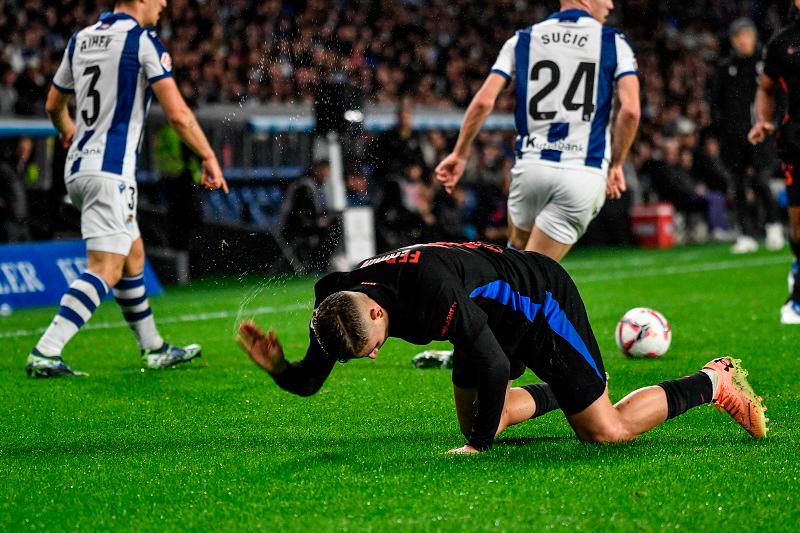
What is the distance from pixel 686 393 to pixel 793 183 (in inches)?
149

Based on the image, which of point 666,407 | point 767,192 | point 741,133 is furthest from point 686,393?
point 767,192

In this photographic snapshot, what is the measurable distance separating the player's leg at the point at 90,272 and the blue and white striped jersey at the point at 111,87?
13 centimetres

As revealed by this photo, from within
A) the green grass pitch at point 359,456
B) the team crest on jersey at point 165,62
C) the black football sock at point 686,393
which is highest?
the team crest on jersey at point 165,62

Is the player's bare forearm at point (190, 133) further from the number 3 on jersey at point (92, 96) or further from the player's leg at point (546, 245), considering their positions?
the player's leg at point (546, 245)

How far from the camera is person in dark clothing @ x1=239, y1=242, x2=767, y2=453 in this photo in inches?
154

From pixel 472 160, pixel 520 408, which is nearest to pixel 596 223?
pixel 472 160

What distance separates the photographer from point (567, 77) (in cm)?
649

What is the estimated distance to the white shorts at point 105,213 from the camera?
268 inches

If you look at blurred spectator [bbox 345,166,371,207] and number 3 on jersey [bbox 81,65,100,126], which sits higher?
number 3 on jersey [bbox 81,65,100,126]

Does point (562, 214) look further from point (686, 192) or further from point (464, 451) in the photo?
point (686, 192)

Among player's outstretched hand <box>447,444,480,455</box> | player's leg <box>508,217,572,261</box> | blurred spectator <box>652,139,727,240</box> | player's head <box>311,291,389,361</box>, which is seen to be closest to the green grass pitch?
player's outstretched hand <box>447,444,480,455</box>

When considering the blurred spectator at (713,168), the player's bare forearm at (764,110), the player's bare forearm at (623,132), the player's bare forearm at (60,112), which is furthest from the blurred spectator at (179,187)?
the blurred spectator at (713,168)

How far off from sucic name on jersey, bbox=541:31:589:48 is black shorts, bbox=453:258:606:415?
2.50 metres

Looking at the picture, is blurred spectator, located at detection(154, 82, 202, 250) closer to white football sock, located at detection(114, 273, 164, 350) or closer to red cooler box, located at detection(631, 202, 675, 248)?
white football sock, located at detection(114, 273, 164, 350)
